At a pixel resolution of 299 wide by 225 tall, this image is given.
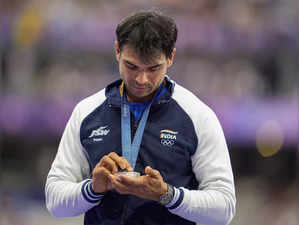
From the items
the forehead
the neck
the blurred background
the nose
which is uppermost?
the forehead

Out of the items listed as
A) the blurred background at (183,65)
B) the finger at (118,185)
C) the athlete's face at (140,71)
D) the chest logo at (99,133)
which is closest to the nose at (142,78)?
the athlete's face at (140,71)

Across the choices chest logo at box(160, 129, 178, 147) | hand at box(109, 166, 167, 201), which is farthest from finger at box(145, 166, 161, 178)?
chest logo at box(160, 129, 178, 147)

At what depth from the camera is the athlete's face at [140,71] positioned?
2150mm

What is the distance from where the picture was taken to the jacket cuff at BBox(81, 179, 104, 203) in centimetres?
217

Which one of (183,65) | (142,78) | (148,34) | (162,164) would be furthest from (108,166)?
(183,65)

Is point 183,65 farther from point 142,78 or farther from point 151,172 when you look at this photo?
point 151,172

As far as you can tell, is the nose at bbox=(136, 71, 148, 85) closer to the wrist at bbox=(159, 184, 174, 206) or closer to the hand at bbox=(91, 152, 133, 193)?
the hand at bbox=(91, 152, 133, 193)

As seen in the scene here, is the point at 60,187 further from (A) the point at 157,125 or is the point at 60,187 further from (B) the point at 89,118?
(A) the point at 157,125

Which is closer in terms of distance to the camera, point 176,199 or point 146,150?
point 176,199

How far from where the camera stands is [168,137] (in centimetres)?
222

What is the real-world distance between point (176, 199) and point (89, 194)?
13.6 inches

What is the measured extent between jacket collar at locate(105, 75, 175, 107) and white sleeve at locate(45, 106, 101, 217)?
0.16 m

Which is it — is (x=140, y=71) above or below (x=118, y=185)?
above

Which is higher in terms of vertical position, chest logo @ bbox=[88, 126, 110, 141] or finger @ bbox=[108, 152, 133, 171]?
chest logo @ bbox=[88, 126, 110, 141]
